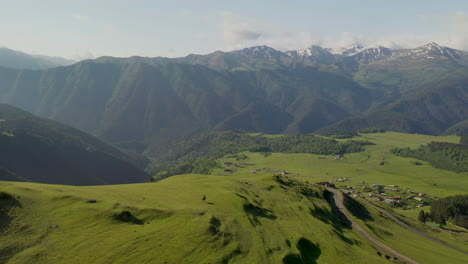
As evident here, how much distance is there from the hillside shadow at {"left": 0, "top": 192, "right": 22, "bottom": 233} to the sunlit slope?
0.26 m

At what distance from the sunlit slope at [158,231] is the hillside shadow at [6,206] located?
0.85ft

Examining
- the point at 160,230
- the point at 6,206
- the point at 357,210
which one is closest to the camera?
the point at 6,206

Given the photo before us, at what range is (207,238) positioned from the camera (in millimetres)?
54438

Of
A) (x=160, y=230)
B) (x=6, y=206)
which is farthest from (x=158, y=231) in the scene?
(x=6, y=206)

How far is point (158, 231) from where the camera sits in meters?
53.2

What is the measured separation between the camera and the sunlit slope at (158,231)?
43906 mm

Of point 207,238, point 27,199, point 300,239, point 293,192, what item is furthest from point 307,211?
point 27,199

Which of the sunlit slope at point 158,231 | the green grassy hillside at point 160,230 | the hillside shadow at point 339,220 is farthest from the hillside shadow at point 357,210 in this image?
the sunlit slope at point 158,231

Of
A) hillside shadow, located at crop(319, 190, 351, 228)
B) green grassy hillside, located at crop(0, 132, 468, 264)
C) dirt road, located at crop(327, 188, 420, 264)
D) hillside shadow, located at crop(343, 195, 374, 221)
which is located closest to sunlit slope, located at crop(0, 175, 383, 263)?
green grassy hillside, located at crop(0, 132, 468, 264)

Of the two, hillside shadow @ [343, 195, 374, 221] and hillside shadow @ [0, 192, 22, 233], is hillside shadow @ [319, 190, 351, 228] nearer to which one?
hillside shadow @ [343, 195, 374, 221]

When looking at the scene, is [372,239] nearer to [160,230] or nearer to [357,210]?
[357,210]

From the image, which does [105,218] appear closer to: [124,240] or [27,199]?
[124,240]

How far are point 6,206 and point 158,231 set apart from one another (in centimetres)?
2529

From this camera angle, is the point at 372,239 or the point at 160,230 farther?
the point at 372,239
